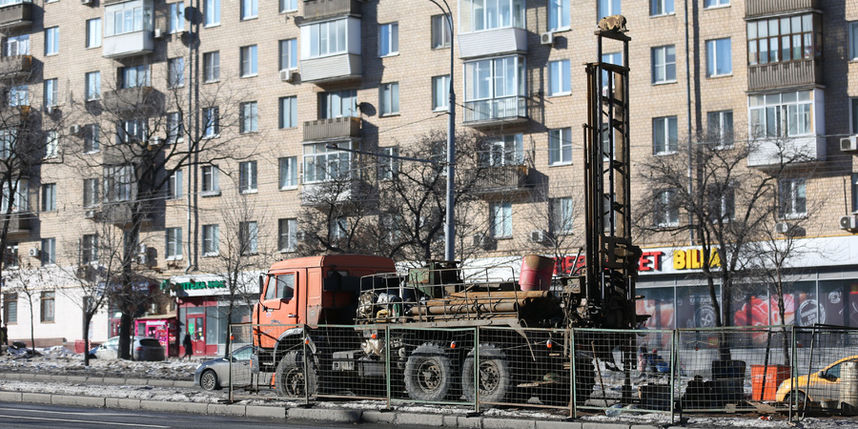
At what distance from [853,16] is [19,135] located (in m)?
34.5

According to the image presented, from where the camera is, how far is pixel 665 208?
3566 cm

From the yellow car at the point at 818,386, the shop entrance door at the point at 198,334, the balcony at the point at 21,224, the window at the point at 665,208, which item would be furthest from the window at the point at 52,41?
the yellow car at the point at 818,386

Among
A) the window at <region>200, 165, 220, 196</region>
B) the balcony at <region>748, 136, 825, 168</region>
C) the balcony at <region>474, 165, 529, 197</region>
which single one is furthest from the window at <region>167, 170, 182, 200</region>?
the balcony at <region>748, 136, 825, 168</region>

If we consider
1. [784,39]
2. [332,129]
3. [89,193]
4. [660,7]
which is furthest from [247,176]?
[784,39]

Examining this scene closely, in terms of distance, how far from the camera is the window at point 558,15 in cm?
4422

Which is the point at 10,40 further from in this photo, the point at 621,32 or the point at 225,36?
the point at 621,32

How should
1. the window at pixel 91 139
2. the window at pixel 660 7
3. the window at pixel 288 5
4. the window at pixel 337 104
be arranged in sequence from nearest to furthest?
the window at pixel 660 7, the window at pixel 337 104, the window at pixel 288 5, the window at pixel 91 139

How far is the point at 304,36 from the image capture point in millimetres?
49562

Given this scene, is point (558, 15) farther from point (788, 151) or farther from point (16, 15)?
point (16, 15)

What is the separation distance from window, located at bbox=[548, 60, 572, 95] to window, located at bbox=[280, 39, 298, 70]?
12.8m

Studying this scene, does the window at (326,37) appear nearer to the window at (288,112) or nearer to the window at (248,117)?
the window at (288,112)

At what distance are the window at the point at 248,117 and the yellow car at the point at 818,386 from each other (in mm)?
38824

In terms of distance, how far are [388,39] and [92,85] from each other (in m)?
18.1

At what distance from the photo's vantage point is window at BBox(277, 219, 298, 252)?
49.6 meters
